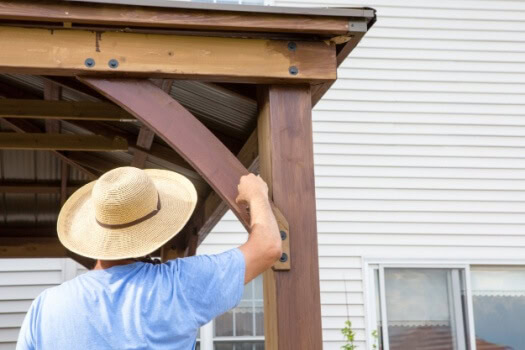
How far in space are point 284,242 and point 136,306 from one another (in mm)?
1093

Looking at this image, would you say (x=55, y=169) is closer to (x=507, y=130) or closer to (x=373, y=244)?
(x=373, y=244)

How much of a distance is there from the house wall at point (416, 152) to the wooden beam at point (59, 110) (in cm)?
279

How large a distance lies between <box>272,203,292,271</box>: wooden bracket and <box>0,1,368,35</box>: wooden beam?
2.49 feet

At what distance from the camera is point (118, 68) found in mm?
3334

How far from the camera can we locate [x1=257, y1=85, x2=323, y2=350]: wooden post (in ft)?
10.7

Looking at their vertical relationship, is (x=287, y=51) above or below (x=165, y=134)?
above

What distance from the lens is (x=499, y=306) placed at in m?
7.96

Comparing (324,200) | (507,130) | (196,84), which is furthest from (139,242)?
(507,130)

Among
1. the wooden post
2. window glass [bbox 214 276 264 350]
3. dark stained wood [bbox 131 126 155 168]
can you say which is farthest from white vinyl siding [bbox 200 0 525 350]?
the wooden post

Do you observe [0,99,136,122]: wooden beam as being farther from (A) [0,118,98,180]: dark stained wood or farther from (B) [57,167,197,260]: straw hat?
(B) [57,167,197,260]: straw hat

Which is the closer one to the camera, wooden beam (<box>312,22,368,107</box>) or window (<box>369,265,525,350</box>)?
wooden beam (<box>312,22,368,107</box>)

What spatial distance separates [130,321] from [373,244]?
5549 millimetres

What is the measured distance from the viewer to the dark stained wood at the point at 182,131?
3.30 metres

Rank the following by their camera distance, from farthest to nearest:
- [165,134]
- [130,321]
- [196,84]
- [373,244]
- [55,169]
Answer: [373,244] < [55,169] < [196,84] < [165,134] < [130,321]
